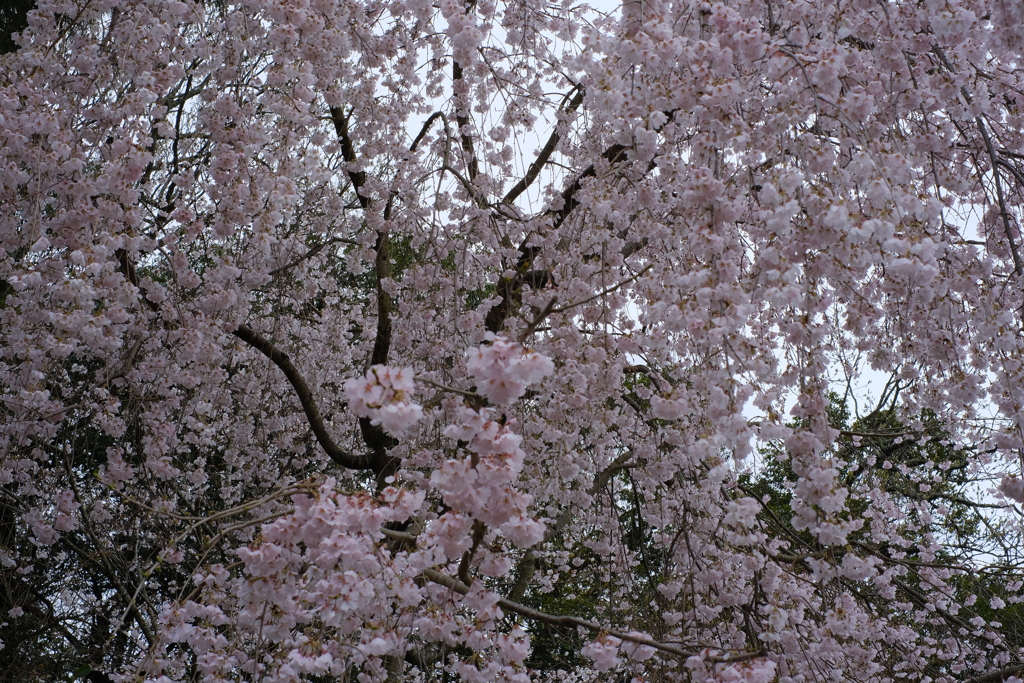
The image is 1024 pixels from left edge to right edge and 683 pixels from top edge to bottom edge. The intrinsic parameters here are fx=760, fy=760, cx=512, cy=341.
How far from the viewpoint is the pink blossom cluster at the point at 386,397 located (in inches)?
67.9

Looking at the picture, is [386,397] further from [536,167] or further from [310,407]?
[536,167]

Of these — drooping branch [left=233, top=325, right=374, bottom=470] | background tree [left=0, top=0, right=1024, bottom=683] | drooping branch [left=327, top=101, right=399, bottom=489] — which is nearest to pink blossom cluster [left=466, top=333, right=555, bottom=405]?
background tree [left=0, top=0, right=1024, bottom=683]

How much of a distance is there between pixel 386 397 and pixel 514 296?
2.93 meters

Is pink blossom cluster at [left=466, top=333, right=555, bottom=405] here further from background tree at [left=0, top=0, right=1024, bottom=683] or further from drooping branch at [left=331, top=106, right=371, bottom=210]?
drooping branch at [left=331, top=106, right=371, bottom=210]

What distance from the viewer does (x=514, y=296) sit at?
4.64 m

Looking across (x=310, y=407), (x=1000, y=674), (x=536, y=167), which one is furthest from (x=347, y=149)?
(x=1000, y=674)

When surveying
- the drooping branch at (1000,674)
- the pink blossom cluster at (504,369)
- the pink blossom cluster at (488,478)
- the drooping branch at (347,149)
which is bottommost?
the drooping branch at (1000,674)

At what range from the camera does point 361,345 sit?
5.44 m

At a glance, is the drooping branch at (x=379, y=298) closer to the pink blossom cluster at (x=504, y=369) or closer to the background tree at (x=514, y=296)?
the background tree at (x=514, y=296)

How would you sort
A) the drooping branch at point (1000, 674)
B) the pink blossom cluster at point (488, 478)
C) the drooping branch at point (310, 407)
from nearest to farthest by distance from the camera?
the pink blossom cluster at point (488, 478) → the drooping branch at point (1000, 674) → the drooping branch at point (310, 407)

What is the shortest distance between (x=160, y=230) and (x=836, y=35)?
9.87 ft

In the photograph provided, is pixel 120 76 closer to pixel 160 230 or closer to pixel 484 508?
pixel 160 230

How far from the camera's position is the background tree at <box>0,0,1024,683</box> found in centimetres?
212

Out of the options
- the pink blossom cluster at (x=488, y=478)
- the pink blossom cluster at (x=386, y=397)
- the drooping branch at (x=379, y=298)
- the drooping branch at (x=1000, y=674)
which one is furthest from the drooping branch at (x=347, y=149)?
the drooping branch at (x=1000, y=674)
